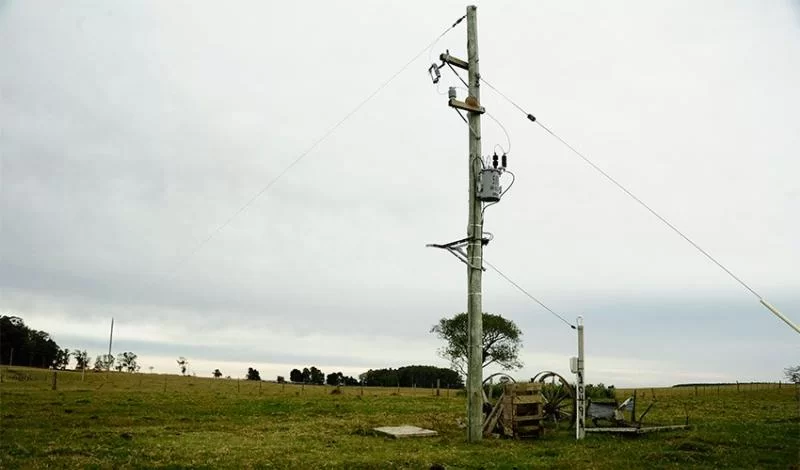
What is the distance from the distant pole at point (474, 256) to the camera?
15.1 m

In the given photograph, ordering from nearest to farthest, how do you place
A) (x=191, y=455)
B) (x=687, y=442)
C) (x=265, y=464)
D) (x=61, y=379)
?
(x=265, y=464) → (x=191, y=455) → (x=687, y=442) → (x=61, y=379)

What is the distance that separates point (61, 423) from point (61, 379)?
1670 inches

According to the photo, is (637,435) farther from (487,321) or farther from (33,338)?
(33,338)

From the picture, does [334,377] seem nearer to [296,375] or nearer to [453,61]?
[296,375]

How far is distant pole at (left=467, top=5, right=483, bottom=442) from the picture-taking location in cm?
1514

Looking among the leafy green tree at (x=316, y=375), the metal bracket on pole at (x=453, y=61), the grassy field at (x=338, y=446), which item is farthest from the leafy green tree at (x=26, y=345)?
the metal bracket on pole at (x=453, y=61)

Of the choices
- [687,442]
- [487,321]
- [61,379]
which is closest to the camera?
[687,442]

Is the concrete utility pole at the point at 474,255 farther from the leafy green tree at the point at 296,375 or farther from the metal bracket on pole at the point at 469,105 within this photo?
the leafy green tree at the point at 296,375

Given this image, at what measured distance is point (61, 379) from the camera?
182 feet

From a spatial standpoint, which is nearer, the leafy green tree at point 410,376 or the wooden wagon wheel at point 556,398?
the wooden wagon wheel at point 556,398

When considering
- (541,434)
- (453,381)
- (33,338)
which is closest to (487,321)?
(453,381)

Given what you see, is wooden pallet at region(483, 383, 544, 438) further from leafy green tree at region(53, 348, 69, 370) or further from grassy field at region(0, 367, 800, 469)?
leafy green tree at region(53, 348, 69, 370)

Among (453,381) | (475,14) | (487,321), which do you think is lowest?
(453,381)

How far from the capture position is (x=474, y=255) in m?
15.6
